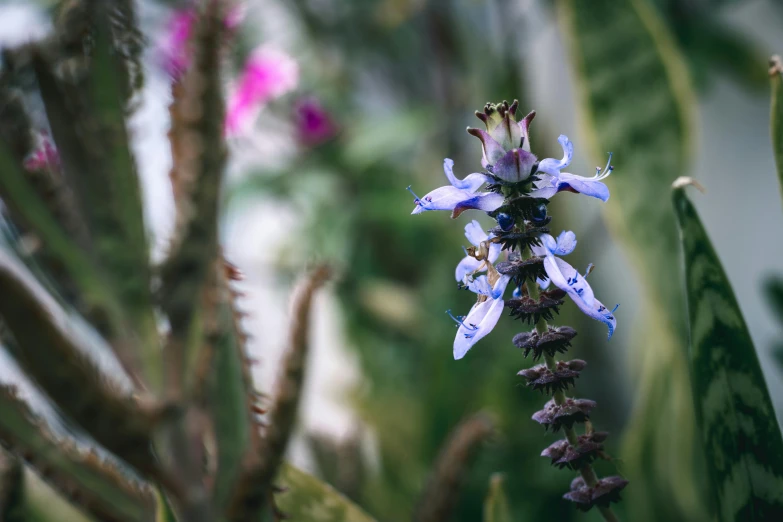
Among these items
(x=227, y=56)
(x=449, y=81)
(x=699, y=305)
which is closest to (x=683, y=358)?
(x=699, y=305)

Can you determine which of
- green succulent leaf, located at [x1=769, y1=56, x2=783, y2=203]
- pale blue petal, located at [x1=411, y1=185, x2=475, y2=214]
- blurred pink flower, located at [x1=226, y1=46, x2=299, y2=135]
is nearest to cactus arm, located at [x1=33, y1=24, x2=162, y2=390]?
pale blue petal, located at [x1=411, y1=185, x2=475, y2=214]

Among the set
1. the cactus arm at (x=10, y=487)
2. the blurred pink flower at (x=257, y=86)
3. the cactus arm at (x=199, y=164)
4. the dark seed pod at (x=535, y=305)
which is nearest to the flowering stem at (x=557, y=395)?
the dark seed pod at (x=535, y=305)

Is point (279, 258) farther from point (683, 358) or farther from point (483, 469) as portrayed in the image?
point (683, 358)

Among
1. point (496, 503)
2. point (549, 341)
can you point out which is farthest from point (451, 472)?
point (549, 341)

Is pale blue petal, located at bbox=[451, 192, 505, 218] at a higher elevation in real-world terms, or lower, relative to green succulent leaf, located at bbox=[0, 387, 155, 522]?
higher

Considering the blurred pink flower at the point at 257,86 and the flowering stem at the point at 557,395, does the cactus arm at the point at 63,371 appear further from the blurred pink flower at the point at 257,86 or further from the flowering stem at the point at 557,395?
the blurred pink flower at the point at 257,86

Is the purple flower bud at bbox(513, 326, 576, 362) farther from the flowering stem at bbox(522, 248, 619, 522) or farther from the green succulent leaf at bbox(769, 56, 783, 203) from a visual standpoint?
the green succulent leaf at bbox(769, 56, 783, 203)

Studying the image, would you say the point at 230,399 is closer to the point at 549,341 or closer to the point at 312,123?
the point at 549,341
